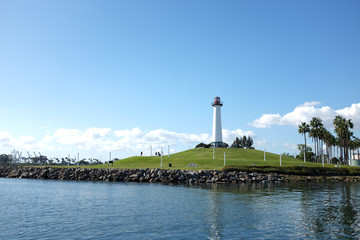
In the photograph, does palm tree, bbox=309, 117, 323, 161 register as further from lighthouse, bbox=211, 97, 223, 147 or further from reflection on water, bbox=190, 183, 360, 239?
reflection on water, bbox=190, 183, 360, 239

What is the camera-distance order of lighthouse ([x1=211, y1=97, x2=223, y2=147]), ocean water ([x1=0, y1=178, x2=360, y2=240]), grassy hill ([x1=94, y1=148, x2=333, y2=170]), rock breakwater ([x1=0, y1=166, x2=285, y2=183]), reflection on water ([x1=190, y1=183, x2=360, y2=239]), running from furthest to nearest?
lighthouse ([x1=211, y1=97, x2=223, y2=147]), grassy hill ([x1=94, y1=148, x2=333, y2=170]), rock breakwater ([x1=0, y1=166, x2=285, y2=183]), reflection on water ([x1=190, y1=183, x2=360, y2=239]), ocean water ([x1=0, y1=178, x2=360, y2=240])

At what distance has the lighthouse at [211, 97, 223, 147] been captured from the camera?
4771 inches

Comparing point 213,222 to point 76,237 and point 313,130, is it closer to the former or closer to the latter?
point 76,237

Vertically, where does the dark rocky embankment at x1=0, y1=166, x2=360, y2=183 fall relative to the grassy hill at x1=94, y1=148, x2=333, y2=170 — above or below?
below

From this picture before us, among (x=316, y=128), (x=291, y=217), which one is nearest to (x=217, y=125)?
(x=316, y=128)

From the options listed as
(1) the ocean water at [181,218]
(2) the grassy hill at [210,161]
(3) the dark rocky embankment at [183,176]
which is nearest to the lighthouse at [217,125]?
(2) the grassy hill at [210,161]

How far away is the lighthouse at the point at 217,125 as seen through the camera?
121 metres

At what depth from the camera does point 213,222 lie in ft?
75.7

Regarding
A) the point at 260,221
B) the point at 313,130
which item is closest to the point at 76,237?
the point at 260,221

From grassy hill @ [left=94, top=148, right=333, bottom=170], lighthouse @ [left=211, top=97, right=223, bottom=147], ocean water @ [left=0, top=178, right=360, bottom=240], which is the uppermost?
lighthouse @ [left=211, top=97, right=223, bottom=147]

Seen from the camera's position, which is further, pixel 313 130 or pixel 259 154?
pixel 313 130

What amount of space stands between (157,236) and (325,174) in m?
63.9

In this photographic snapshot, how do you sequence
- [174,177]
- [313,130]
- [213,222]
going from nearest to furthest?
[213,222]
[174,177]
[313,130]

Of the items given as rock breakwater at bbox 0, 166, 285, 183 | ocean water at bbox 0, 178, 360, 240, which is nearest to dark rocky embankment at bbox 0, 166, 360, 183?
rock breakwater at bbox 0, 166, 285, 183
